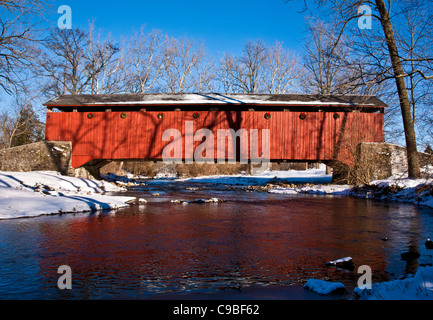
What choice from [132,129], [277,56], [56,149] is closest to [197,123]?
[132,129]

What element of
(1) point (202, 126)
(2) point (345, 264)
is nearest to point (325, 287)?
(2) point (345, 264)

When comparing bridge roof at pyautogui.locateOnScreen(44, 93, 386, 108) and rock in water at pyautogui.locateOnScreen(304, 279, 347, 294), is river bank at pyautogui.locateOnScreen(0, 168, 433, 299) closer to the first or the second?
rock in water at pyautogui.locateOnScreen(304, 279, 347, 294)

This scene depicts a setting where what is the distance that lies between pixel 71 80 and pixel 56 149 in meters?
13.1

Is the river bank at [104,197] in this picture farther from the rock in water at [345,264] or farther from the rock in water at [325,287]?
the rock in water at [345,264]

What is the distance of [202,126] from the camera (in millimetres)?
17484

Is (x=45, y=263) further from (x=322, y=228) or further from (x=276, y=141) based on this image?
(x=276, y=141)

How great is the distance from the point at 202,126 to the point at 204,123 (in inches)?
7.4

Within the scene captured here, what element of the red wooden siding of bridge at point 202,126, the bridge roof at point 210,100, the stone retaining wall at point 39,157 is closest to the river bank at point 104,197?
the red wooden siding of bridge at point 202,126

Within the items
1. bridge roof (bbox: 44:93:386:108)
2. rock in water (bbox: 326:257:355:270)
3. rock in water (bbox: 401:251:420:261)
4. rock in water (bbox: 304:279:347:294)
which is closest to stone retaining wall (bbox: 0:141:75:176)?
bridge roof (bbox: 44:93:386:108)

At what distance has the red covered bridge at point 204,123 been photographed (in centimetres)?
1717

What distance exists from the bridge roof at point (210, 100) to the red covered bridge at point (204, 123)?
0.16ft

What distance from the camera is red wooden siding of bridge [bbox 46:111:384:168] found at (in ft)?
56.3

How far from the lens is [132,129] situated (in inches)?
695
